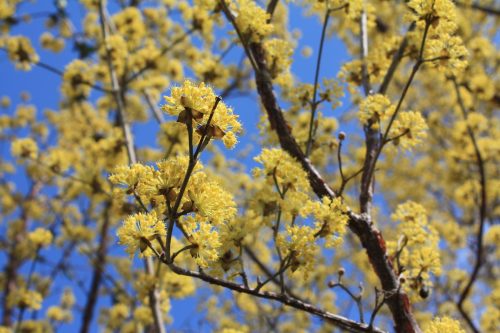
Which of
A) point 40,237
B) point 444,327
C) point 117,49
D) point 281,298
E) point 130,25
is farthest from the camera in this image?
point 130,25

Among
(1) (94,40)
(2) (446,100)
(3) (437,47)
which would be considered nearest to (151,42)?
(1) (94,40)

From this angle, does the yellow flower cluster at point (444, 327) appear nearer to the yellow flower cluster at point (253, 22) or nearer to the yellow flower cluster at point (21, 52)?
the yellow flower cluster at point (253, 22)

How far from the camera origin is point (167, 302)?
4250 mm

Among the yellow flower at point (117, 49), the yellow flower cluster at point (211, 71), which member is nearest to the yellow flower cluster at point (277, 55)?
the yellow flower cluster at point (211, 71)

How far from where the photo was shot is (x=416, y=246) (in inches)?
119

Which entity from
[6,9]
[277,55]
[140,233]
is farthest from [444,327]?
[6,9]

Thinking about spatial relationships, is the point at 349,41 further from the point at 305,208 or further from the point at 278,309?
the point at 305,208

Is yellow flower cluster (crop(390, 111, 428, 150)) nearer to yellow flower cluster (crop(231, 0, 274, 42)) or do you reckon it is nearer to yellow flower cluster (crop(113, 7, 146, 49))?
yellow flower cluster (crop(231, 0, 274, 42))

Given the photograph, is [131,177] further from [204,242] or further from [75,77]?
[75,77]

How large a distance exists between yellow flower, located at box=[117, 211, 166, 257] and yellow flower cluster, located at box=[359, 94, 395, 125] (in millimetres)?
1658

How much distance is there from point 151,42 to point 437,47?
168 inches

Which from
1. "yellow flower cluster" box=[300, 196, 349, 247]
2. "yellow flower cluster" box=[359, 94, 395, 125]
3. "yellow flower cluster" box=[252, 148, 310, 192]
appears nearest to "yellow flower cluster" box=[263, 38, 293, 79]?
"yellow flower cluster" box=[359, 94, 395, 125]

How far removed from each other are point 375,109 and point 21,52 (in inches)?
172

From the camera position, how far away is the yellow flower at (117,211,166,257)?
185 cm
